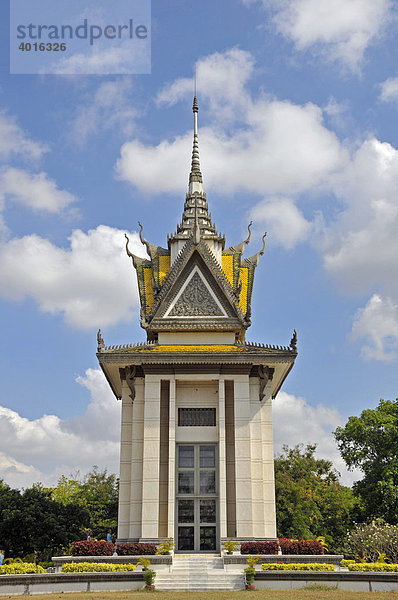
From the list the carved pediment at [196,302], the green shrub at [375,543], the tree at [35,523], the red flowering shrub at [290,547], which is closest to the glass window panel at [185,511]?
the red flowering shrub at [290,547]

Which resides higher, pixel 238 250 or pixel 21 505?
pixel 238 250

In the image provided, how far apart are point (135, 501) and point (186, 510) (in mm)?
2194

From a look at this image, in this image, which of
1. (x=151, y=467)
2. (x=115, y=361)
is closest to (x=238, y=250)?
(x=115, y=361)

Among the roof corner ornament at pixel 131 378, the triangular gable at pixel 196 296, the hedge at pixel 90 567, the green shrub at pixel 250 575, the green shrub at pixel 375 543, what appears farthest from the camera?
the triangular gable at pixel 196 296

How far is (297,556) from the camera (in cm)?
2286

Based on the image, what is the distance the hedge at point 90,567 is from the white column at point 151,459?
14.0 feet

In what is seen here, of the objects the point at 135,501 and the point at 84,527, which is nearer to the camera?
the point at 135,501

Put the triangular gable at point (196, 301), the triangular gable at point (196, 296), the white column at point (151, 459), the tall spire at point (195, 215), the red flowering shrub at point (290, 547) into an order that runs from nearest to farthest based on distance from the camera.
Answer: the red flowering shrub at point (290, 547) → the white column at point (151, 459) → the triangular gable at point (196, 296) → the triangular gable at point (196, 301) → the tall spire at point (195, 215)

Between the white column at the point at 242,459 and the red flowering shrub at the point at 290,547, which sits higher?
the white column at the point at 242,459

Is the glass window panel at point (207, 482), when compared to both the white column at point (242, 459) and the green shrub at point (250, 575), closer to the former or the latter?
the white column at point (242, 459)

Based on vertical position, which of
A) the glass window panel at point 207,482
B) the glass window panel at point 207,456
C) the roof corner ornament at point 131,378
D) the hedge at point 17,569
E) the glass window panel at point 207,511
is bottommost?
the hedge at point 17,569

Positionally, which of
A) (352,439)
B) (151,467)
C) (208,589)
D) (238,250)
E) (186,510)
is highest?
(238,250)

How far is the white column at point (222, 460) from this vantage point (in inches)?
1037

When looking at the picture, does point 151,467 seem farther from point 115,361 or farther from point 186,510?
point 115,361
